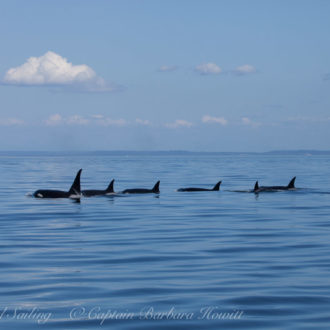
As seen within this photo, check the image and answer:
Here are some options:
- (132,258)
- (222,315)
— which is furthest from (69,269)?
(222,315)

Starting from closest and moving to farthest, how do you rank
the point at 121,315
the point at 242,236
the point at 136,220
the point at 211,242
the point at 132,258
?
the point at 121,315 < the point at 132,258 < the point at 211,242 < the point at 242,236 < the point at 136,220

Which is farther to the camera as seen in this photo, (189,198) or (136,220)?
(189,198)

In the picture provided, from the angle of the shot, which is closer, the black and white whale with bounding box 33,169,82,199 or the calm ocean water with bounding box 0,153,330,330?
the calm ocean water with bounding box 0,153,330,330

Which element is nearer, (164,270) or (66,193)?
(164,270)

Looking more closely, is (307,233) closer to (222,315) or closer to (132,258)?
(132,258)

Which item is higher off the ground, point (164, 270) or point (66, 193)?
point (164, 270)

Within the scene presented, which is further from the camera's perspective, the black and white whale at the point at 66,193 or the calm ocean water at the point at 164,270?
the black and white whale at the point at 66,193

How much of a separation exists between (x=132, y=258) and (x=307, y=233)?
596 cm

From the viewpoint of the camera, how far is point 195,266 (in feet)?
40.9

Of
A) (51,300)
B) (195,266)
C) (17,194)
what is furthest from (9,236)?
(17,194)

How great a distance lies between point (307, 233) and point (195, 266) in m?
6.00

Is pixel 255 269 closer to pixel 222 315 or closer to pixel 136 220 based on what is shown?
pixel 222 315

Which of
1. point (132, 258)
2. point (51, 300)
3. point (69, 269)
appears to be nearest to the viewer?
point (51, 300)

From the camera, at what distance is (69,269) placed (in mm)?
12102
